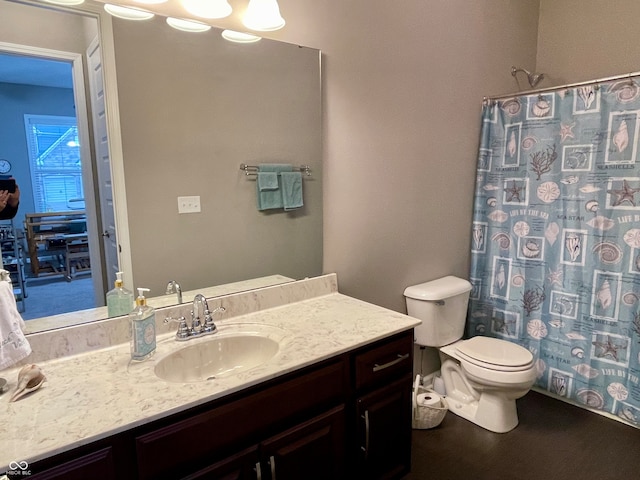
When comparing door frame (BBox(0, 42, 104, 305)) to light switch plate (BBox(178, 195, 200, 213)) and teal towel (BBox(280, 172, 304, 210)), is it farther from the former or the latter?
teal towel (BBox(280, 172, 304, 210))

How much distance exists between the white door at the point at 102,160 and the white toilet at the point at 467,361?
1.58 meters

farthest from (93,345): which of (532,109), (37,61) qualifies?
(532,109)

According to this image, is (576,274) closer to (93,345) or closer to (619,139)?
(619,139)

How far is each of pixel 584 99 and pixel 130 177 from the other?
239cm

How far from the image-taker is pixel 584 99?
2.33 metres

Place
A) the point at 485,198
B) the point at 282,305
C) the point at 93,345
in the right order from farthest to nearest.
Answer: the point at 485,198 → the point at 282,305 → the point at 93,345

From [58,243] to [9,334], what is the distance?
42cm

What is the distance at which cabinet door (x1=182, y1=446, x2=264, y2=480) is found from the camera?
1180mm

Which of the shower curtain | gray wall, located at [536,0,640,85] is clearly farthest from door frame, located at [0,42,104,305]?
gray wall, located at [536,0,640,85]

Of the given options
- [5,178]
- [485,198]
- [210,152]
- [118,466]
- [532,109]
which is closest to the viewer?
[118,466]

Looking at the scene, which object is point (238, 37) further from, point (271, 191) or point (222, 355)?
point (222, 355)

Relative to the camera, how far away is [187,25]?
5.23ft

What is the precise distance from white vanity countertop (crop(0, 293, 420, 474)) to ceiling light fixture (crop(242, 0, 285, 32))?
4.05 feet

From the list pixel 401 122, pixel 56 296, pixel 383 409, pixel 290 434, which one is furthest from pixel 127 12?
pixel 383 409
